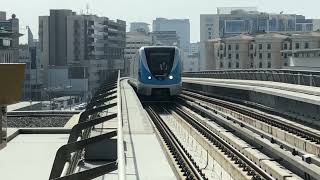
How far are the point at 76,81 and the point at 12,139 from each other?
325ft

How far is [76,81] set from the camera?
374 feet

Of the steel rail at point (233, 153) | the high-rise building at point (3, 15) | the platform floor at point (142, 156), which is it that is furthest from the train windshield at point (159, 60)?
the high-rise building at point (3, 15)

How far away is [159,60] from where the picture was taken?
98.1 ft

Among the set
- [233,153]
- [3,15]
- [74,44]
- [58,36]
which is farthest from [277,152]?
[3,15]

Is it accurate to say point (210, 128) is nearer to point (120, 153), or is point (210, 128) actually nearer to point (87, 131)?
point (87, 131)

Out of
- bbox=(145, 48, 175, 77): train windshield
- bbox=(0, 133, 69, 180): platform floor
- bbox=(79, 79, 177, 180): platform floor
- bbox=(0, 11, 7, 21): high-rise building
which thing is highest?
bbox=(0, 11, 7, 21): high-rise building

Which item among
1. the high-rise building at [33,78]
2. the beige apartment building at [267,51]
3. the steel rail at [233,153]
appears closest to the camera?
the steel rail at [233,153]

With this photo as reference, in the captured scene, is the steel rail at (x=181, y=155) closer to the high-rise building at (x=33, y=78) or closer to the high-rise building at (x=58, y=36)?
the high-rise building at (x=33, y=78)

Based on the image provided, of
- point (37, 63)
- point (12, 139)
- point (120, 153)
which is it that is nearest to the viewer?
point (120, 153)

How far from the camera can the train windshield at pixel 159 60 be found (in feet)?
98.3

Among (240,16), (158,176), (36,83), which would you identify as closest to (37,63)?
(36,83)

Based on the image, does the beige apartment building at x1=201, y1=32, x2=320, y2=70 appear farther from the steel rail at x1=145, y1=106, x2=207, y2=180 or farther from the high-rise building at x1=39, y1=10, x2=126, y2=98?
the steel rail at x1=145, y1=106, x2=207, y2=180

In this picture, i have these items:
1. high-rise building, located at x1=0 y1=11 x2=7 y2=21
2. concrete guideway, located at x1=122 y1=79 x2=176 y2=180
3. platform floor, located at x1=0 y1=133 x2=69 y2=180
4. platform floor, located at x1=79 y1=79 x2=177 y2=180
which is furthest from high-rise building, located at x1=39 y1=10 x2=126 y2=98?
concrete guideway, located at x1=122 y1=79 x2=176 y2=180

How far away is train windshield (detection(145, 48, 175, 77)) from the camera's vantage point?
2995cm
